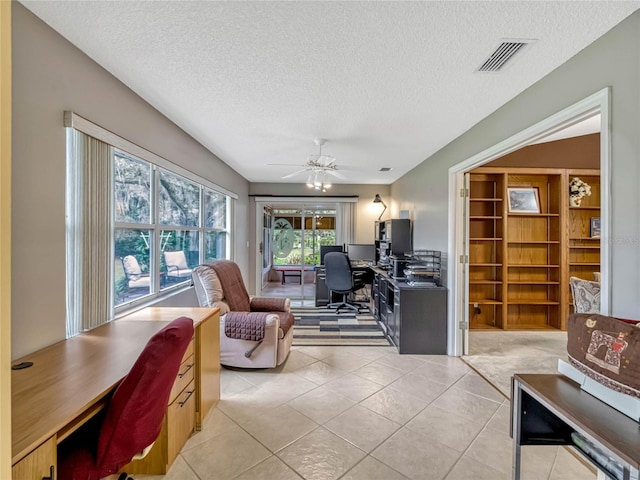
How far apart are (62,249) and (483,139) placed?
3.32 meters

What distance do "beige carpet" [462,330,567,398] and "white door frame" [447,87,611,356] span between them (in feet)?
1.05

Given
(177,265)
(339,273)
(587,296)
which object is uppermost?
(177,265)

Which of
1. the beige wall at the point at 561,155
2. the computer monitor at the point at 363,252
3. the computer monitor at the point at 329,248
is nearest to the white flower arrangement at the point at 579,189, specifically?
the beige wall at the point at 561,155

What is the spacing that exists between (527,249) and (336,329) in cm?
305

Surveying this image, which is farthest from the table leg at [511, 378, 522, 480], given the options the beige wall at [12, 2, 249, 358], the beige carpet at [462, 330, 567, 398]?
the beige wall at [12, 2, 249, 358]

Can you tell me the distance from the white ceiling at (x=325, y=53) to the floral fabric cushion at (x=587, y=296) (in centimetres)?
168

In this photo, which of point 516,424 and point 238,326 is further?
point 238,326

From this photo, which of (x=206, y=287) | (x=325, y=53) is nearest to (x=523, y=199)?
(x=325, y=53)

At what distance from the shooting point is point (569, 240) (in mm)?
4086

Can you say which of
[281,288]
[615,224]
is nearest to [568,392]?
[615,224]

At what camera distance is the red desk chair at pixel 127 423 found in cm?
107

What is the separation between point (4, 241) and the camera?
644 mm

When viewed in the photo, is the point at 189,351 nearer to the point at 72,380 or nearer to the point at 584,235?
the point at 72,380

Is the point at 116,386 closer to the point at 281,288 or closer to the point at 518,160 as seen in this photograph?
the point at 518,160
